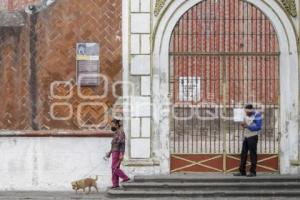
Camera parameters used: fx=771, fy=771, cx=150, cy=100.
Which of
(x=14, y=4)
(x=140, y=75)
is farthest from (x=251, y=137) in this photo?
(x=14, y=4)

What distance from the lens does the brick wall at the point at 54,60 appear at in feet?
57.6

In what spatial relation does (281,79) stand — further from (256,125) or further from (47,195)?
(47,195)

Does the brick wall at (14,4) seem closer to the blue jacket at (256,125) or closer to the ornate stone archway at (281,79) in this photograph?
the ornate stone archway at (281,79)

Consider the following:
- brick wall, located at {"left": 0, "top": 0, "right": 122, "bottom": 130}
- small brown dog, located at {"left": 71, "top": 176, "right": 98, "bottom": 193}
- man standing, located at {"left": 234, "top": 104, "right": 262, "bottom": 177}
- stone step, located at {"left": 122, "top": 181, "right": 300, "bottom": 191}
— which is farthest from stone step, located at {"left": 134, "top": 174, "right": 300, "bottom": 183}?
brick wall, located at {"left": 0, "top": 0, "right": 122, "bottom": 130}

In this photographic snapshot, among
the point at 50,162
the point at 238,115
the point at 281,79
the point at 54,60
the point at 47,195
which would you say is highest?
the point at 54,60

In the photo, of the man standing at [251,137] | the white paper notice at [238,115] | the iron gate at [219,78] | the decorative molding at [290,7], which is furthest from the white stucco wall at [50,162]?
the decorative molding at [290,7]

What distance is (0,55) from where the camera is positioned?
17609mm

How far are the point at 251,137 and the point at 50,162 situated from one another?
456cm

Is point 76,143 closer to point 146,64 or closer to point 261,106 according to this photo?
point 146,64

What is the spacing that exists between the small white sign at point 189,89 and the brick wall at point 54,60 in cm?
148

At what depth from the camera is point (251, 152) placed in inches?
667

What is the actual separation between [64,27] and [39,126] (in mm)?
2329

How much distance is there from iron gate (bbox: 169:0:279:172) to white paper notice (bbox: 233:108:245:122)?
0.49ft

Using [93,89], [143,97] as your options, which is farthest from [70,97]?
[143,97]
